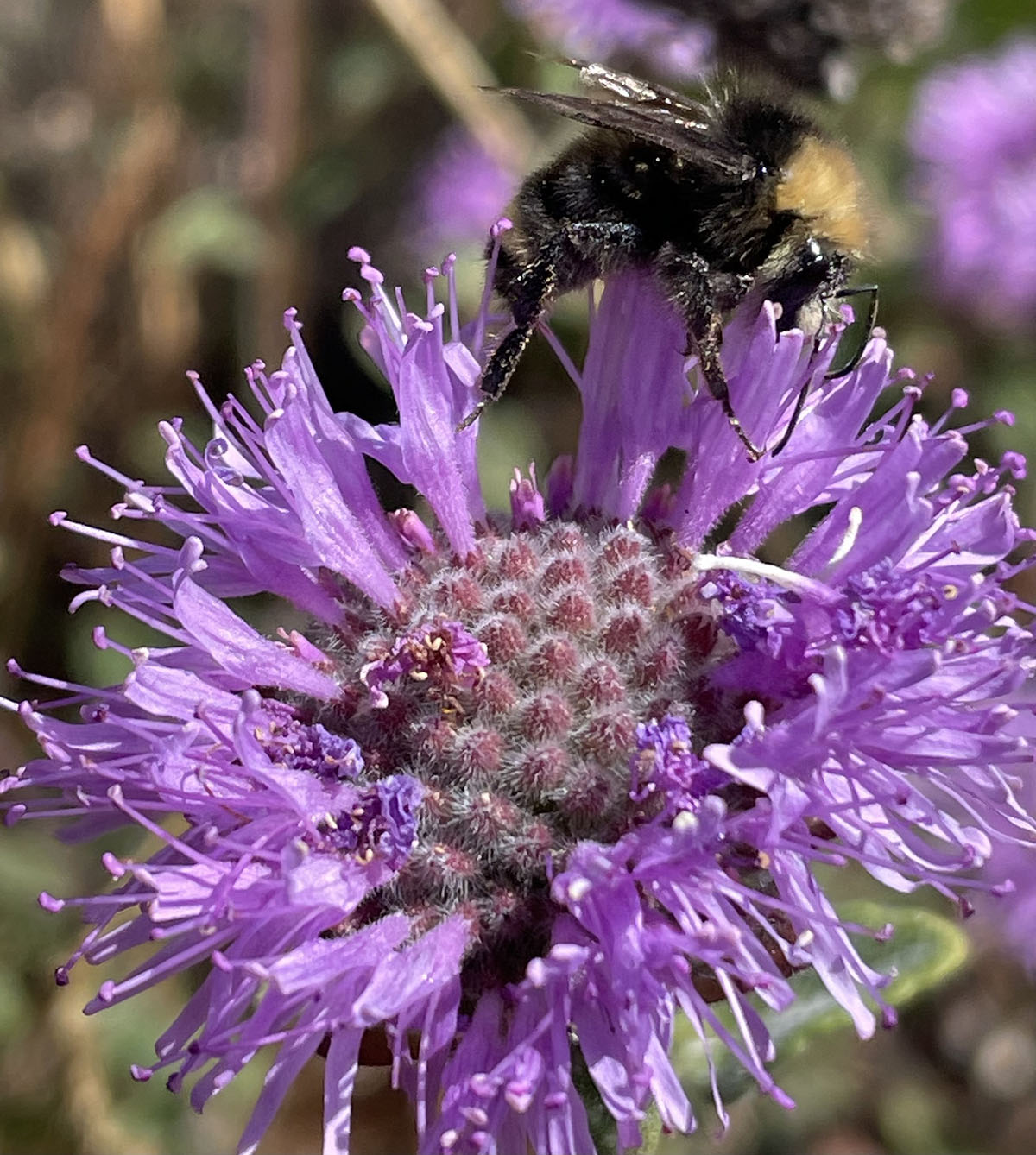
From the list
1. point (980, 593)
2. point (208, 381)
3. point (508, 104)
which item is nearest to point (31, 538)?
point (208, 381)

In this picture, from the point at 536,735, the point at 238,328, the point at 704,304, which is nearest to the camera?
the point at 536,735

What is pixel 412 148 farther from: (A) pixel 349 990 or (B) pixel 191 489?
(A) pixel 349 990

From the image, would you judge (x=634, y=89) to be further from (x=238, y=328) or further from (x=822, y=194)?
(x=238, y=328)

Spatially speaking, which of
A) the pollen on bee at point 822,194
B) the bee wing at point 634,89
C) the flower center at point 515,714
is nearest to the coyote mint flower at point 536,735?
the flower center at point 515,714

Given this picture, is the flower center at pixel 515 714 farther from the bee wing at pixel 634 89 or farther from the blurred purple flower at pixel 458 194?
the blurred purple flower at pixel 458 194

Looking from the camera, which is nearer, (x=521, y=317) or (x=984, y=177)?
(x=521, y=317)

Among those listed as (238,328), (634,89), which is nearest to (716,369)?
(634,89)

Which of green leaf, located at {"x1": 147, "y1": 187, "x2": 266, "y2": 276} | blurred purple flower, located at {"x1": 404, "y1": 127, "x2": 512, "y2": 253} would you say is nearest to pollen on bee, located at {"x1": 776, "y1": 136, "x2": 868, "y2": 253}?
green leaf, located at {"x1": 147, "y1": 187, "x2": 266, "y2": 276}
